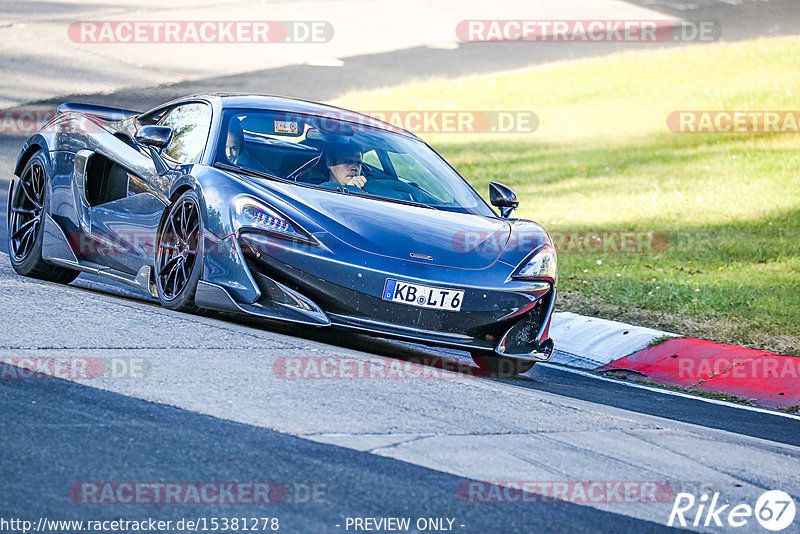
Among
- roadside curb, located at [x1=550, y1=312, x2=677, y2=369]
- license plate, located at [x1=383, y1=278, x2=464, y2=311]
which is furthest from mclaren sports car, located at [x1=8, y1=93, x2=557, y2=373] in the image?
roadside curb, located at [x1=550, y1=312, x2=677, y2=369]

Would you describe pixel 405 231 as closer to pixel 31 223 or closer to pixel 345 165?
pixel 345 165

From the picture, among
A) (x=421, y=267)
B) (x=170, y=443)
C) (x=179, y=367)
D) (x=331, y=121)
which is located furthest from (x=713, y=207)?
(x=170, y=443)

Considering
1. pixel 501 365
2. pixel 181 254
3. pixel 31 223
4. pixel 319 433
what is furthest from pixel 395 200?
pixel 319 433

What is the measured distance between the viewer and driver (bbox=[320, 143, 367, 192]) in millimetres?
7367

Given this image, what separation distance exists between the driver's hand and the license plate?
1.23 meters

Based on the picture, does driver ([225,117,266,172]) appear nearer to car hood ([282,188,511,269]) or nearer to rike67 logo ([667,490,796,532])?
car hood ([282,188,511,269])

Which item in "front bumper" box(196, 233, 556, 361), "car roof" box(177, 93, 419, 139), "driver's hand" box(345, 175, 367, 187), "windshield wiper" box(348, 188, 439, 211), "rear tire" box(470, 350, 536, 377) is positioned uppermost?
"car roof" box(177, 93, 419, 139)

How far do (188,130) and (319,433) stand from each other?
3335 millimetres

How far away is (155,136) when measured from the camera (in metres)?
7.21

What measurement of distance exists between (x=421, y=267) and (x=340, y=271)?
0.45 meters

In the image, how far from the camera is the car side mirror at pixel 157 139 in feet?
23.6

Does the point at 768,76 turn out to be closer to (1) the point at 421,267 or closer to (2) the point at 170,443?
(1) the point at 421,267

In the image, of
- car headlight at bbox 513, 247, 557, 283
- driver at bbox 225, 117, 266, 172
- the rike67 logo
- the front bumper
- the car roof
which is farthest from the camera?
the car roof

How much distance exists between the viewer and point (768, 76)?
19141mm
